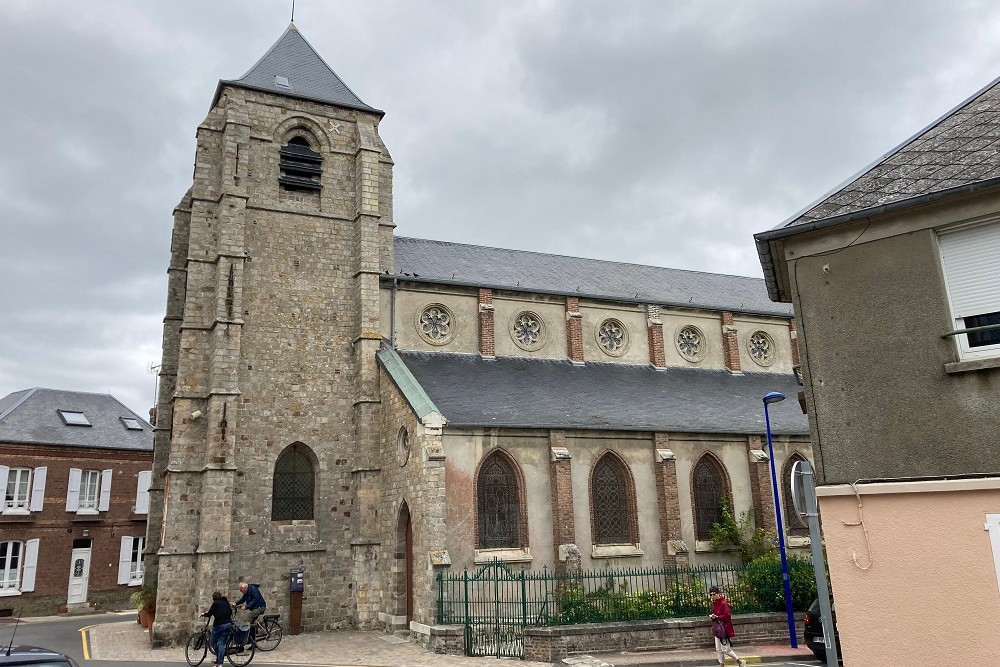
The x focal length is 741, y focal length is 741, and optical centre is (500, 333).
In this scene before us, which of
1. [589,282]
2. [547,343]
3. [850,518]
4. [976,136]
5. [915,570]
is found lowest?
[915,570]

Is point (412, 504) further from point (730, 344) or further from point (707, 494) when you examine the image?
point (730, 344)

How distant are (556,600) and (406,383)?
21.2ft

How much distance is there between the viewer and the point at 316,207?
22000mm

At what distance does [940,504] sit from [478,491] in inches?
507

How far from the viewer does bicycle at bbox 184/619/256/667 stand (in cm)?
1420

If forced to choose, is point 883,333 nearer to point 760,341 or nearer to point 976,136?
point 976,136

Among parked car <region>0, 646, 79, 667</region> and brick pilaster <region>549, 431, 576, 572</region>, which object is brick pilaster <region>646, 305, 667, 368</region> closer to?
brick pilaster <region>549, 431, 576, 572</region>

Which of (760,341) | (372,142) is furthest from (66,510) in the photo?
(760,341)

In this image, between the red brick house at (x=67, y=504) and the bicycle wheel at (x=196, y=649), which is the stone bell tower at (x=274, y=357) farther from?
the red brick house at (x=67, y=504)

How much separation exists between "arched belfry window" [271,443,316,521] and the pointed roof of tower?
10.7 meters

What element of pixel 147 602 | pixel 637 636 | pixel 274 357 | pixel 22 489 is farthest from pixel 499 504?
pixel 22 489

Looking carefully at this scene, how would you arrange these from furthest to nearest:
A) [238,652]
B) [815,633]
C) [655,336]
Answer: [655,336], [238,652], [815,633]

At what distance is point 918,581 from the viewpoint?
247 inches

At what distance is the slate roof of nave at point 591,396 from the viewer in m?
19.5
